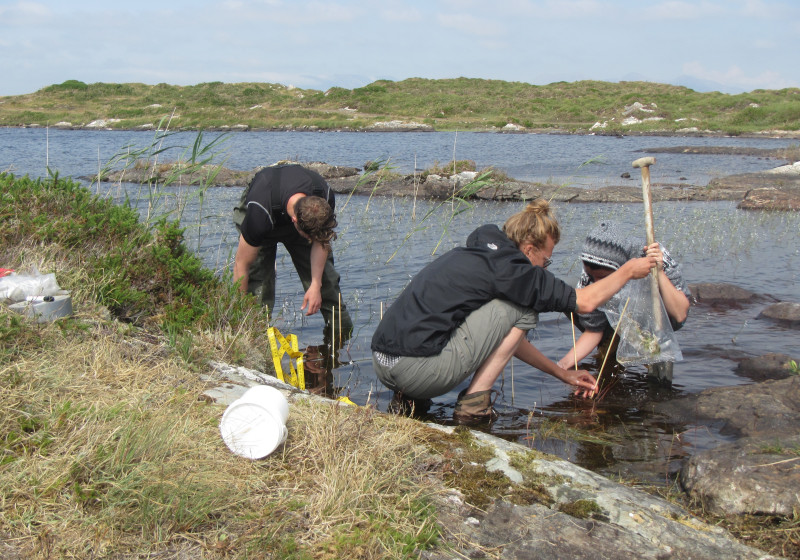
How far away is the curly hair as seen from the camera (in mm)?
5309

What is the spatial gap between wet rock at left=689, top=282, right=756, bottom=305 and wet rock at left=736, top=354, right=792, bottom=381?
2.04 metres

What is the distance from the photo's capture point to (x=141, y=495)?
2.54 metres

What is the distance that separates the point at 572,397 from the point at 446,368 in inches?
69.0

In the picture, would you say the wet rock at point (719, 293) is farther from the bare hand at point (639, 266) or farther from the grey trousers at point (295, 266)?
the grey trousers at point (295, 266)

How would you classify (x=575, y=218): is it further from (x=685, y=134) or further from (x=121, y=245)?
(x=685, y=134)

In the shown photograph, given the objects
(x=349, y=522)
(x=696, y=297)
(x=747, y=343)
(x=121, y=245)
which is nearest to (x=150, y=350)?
(x=121, y=245)

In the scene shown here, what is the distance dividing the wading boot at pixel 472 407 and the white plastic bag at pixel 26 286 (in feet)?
9.55

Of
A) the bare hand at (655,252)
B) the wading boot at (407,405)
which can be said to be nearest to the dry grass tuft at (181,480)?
the wading boot at (407,405)

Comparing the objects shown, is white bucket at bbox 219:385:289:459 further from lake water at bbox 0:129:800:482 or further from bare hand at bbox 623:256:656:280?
bare hand at bbox 623:256:656:280

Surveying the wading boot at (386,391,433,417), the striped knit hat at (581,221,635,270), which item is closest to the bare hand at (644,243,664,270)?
the striped knit hat at (581,221,635,270)

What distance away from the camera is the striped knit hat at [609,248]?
→ 534 cm

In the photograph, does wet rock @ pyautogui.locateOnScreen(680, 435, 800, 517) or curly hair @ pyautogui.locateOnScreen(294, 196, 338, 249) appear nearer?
wet rock @ pyautogui.locateOnScreen(680, 435, 800, 517)

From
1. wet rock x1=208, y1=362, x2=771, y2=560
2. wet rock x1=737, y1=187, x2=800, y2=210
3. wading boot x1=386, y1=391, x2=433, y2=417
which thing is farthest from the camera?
wet rock x1=737, y1=187, x2=800, y2=210

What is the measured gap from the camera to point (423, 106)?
190 ft
